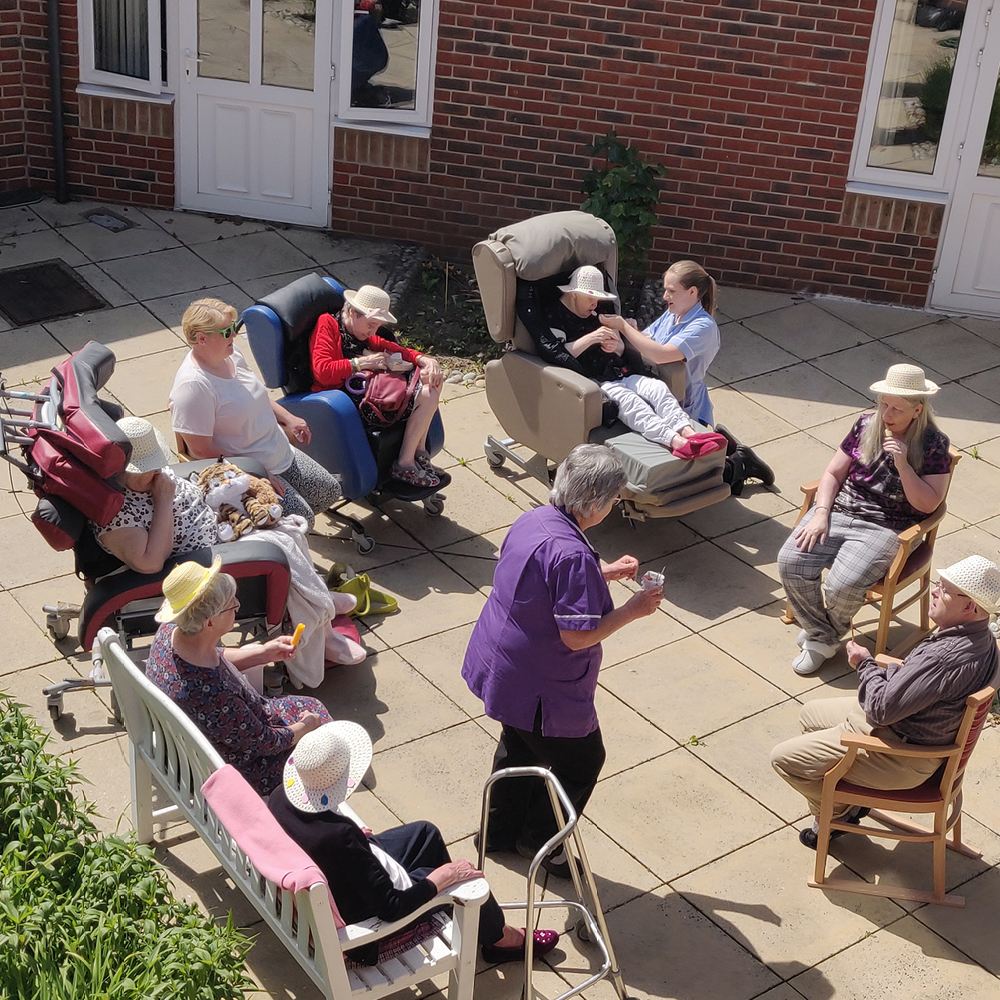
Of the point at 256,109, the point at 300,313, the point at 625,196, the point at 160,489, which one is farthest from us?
the point at 256,109

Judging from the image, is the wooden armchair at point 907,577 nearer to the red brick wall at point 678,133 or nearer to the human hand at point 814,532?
the human hand at point 814,532

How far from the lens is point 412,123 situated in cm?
945

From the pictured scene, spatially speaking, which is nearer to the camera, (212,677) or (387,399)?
(212,677)

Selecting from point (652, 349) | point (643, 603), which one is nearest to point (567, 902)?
point (643, 603)

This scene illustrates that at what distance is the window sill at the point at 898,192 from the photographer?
9.10 meters

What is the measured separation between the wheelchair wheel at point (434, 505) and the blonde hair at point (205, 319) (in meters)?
1.61

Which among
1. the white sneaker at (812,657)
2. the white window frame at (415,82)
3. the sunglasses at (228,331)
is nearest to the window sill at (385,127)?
the white window frame at (415,82)

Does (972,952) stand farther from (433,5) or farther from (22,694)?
(433,5)

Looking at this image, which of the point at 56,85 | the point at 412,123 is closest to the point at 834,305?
the point at 412,123

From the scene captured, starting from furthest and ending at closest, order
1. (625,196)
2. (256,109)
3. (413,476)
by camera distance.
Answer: (256,109)
(625,196)
(413,476)

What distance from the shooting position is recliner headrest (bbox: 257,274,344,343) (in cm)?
653

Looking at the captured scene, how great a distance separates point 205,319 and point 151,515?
0.93 m

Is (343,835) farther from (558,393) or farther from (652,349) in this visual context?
(652,349)

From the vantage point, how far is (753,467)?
7.29 meters
